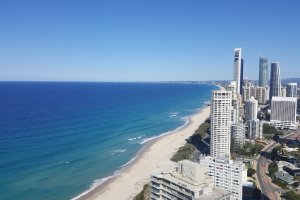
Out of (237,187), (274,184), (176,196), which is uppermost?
(176,196)

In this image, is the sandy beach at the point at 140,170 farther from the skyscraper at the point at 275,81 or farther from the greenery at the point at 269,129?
the skyscraper at the point at 275,81

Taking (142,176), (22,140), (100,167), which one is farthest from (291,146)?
(22,140)

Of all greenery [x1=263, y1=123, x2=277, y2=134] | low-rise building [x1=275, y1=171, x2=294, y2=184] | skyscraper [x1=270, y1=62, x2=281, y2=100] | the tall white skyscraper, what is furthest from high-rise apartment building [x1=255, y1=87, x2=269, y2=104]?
low-rise building [x1=275, y1=171, x2=294, y2=184]

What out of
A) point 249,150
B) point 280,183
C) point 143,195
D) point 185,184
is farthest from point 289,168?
point 185,184

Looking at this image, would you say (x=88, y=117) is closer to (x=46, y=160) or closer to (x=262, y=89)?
(x=46, y=160)

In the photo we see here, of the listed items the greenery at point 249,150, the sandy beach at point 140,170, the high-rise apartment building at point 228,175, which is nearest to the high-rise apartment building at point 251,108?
the sandy beach at point 140,170

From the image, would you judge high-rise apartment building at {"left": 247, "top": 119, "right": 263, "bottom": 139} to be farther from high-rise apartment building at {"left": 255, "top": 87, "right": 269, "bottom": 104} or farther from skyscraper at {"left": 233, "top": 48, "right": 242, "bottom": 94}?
high-rise apartment building at {"left": 255, "top": 87, "right": 269, "bottom": 104}

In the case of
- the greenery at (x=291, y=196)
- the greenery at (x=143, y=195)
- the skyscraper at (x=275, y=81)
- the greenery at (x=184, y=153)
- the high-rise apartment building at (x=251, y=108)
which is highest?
the skyscraper at (x=275, y=81)
